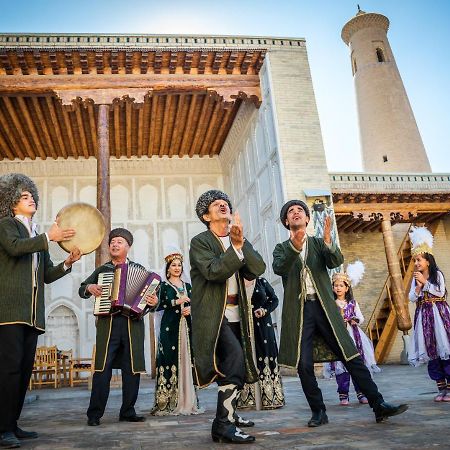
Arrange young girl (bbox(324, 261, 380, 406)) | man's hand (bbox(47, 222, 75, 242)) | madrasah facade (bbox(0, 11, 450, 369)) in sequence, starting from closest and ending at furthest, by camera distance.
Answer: man's hand (bbox(47, 222, 75, 242)), young girl (bbox(324, 261, 380, 406)), madrasah facade (bbox(0, 11, 450, 369))

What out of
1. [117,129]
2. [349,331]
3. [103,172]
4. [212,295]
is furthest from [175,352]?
[117,129]

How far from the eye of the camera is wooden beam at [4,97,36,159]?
12.2 meters

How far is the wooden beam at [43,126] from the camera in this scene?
12351 millimetres

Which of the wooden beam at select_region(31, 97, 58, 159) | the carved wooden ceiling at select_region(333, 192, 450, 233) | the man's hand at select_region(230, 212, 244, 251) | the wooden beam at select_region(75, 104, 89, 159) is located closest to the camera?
the man's hand at select_region(230, 212, 244, 251)

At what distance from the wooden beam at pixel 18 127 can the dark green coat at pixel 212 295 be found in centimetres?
1093

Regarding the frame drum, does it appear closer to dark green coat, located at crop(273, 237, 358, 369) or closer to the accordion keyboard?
the accordion keyboard

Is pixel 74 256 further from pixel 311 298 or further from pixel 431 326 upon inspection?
pixel 431 326

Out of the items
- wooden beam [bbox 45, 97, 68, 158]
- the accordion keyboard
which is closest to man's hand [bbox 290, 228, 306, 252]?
the accordion keyboard

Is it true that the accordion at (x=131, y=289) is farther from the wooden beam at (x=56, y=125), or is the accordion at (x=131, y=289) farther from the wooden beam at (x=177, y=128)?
the wooden beam at (x=56, y=125)

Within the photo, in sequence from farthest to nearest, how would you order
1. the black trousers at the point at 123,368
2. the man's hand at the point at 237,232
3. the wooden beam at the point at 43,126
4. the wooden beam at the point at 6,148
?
the wooden beam at the point at 6,148
the wooden beam at the point at 43,126
the black trousers at the point at 123,368
the man's hand at the point at 237,232

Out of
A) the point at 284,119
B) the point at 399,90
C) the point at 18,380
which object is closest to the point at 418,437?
the point at 18,380

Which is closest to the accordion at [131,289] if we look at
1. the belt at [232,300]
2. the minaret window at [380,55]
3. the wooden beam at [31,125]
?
the belt at [232,300]

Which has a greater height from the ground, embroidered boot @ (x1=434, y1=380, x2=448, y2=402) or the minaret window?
the minaret window

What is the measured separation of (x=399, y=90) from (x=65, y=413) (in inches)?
762
